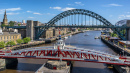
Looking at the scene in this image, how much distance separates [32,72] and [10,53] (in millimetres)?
5735

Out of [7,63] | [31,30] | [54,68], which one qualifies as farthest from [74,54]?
[31,30]

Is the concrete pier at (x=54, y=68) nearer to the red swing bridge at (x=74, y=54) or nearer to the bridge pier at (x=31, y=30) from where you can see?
the red swing bridge at (x=74, y=54)

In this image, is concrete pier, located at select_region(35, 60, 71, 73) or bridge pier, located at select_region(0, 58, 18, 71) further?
bridge pier, located at select_region(0, 58, 18, 71)

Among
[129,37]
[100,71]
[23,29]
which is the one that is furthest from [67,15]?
[100,71]

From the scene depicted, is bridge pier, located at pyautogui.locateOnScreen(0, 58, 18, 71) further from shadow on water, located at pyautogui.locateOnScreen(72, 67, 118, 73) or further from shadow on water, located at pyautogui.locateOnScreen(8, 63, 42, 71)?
shadow on water, located at pyautogui.locateOnScreen(72, 67, 118, 73)

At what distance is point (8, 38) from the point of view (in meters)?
44.5

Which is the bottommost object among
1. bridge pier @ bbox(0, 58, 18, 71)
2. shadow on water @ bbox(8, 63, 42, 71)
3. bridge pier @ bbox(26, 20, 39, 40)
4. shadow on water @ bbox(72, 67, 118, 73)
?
shadow on water @ bbox(72, 67, 118, 73)

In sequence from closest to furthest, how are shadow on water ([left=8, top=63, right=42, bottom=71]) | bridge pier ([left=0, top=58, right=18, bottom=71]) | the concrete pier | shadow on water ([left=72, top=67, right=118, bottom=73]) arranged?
1. the concrete pier
2. shadow on water ([left=72, top=67, right=118, bottom=73])
3. bridge pier ([left=0, top=58, right=18, bottom=71])
4. shadow on water ([left=8, top=63, right=42, bottom=71])

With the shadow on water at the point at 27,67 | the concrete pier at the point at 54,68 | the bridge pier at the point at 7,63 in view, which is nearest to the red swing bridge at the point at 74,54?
the bridge pier at the point at 7,63

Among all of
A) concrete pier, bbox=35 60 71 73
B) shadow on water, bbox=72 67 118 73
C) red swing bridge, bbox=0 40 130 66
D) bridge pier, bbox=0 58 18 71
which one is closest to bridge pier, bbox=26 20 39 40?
bridge pier, bbox=0 58 18 71

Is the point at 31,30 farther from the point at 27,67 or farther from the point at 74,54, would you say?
the point at 74,54

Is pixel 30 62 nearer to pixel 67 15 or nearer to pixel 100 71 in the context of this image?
pixel 100 71

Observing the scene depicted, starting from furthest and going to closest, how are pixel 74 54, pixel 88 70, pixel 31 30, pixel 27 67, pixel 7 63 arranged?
1. pixel 31 30
2. pixel 7 63
3. pixel 27 67
4. pixel 74 54
5. pixel 88 70

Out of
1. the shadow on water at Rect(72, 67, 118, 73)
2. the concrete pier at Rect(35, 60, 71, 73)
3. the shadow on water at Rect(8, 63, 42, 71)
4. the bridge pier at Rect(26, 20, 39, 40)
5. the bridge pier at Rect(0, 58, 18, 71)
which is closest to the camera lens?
the concrete pier at Rect(35, 60, 71, 73)
